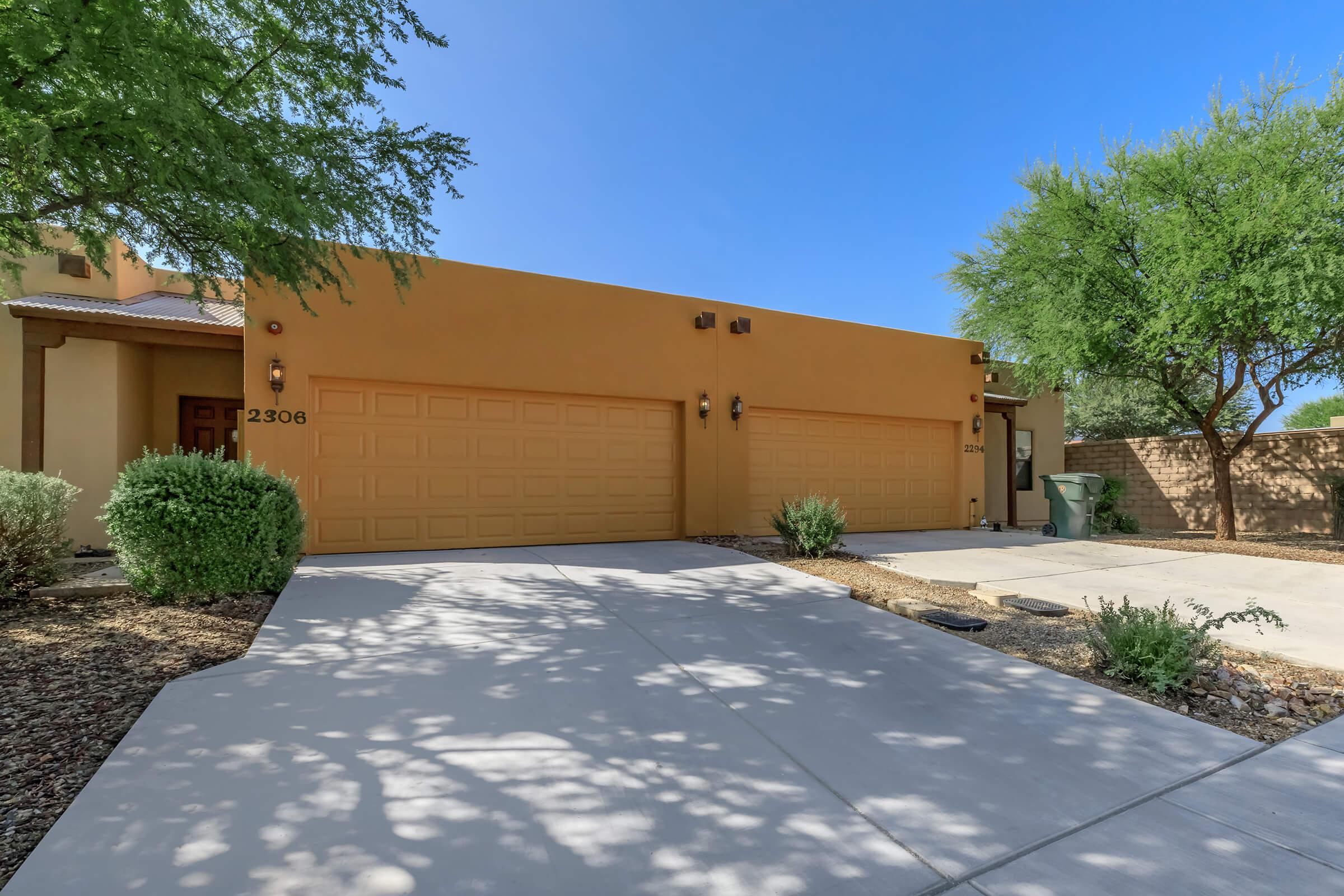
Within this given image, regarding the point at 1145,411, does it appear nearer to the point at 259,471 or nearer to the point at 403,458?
the point at 403,458

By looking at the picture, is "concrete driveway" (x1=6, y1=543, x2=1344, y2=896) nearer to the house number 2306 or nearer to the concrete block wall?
the house number 2306

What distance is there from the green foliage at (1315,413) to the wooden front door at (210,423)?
46611 mm

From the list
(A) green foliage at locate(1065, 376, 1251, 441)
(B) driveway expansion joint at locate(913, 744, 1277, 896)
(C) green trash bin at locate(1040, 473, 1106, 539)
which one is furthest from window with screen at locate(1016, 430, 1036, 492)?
(B) driveway expansion joint at locate(913, 744, 1277, 896)

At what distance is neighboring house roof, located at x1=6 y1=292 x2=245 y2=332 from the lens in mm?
7910

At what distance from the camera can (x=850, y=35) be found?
10945 millimetres

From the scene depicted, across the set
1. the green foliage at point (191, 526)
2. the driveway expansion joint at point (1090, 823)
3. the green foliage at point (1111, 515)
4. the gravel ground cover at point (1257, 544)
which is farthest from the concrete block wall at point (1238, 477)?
the green foliage at point (191, 526)

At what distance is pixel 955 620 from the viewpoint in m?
4.92

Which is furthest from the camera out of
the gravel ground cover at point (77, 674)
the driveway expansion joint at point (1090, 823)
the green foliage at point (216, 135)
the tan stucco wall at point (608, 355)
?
the tan stucco wall at point (608, 355)

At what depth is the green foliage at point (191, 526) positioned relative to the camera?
4.86 meters

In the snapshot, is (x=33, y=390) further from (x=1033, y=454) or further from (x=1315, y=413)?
(x=1315, y=413)

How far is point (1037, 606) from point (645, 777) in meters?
4.57

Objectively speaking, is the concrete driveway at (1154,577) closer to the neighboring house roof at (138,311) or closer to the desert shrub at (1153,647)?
the desert shrub at (1153,647)

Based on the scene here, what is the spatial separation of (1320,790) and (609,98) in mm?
11890

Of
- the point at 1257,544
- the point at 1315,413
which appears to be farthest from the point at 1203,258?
the point at 1315,413
